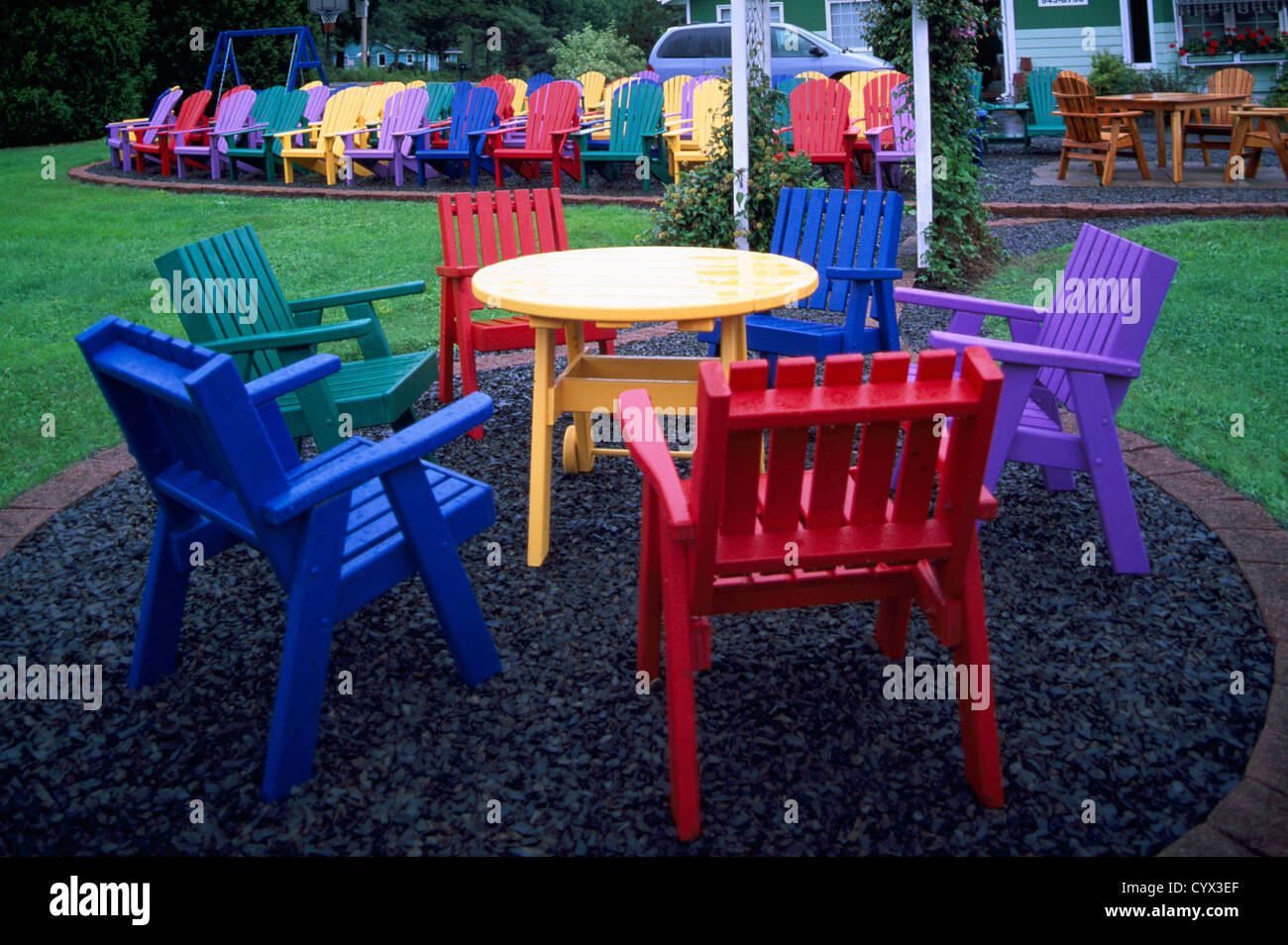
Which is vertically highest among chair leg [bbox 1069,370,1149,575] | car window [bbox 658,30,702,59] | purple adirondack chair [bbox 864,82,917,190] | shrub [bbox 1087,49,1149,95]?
car window [bbox 658,30,702,59]

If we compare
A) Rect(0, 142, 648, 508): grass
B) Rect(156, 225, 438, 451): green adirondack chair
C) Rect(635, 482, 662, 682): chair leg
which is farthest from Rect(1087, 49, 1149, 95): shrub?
Rect(635, 482, 662, 682): chair leg

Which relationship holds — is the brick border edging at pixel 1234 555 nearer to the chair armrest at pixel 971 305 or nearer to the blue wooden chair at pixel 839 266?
the chair armrest at pixel 971 305

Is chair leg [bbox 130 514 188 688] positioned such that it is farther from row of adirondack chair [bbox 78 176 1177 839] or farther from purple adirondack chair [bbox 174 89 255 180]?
purple adirondack chair [bbox 174 89 255 180]

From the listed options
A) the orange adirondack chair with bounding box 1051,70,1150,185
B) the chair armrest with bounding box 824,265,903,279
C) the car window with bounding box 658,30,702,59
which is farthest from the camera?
the car window with bounding box 658,30,702,59

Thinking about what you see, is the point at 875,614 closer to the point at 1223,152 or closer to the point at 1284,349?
the point at 1284,349

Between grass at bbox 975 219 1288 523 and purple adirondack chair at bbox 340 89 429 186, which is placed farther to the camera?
purple adirondack chair at bbox 340 89 429 186

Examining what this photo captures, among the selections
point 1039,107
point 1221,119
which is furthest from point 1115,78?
point 1221,119

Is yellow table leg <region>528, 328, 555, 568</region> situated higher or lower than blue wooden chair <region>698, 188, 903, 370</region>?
lower

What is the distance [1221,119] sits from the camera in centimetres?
1355

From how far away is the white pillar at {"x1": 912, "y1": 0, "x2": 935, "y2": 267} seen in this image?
722 centimetres

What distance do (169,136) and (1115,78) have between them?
14168 mm

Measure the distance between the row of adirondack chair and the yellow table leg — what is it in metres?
0.52

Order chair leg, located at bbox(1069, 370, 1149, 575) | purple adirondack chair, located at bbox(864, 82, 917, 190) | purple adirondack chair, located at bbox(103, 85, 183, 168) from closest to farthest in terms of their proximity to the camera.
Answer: chair leg, located at bbox(1069, 370, 1149, 575)
purple adirondack chair, located at bbox(864, 82, 917, 190)
purple adirondack chair, located at bbox(103, 85, 183, 168)

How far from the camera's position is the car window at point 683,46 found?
17766 millimetres
